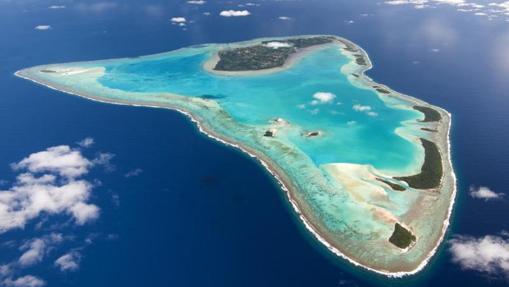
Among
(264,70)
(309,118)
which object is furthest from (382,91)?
(264,70)

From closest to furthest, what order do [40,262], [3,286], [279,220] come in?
1. [3,286]
2. [40,262]
3. [279,220]

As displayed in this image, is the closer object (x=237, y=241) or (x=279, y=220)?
(x=237, y=241)

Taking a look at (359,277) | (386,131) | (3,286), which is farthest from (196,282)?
(386,131)

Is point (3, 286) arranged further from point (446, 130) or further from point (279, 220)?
point (446, 130)

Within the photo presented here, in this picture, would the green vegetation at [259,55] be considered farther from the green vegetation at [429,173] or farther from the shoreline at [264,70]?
the green vegetation at [429,173]

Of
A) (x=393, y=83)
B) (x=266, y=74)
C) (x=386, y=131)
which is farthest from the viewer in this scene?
(x=266, y=74)

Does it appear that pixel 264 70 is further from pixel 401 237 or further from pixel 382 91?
pixel 401 237
